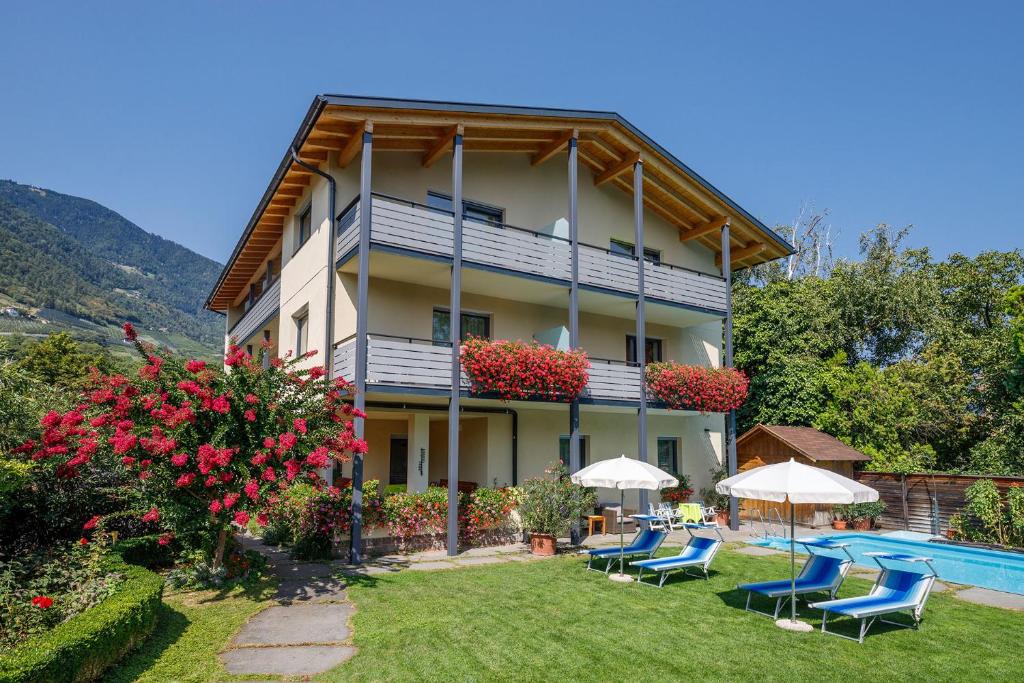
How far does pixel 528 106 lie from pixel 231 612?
1292 cm

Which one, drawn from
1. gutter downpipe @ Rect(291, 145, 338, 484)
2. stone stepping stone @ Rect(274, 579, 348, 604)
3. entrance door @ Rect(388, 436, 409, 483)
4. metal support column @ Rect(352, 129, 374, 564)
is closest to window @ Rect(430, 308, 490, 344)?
gutter downpipe @ Rect(291, 145, 338, 484)

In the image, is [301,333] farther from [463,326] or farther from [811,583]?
[811,583]

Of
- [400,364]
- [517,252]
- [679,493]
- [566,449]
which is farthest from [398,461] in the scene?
[679,493]

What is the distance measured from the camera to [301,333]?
1834 centimetres

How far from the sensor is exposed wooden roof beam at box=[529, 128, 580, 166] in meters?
17.4

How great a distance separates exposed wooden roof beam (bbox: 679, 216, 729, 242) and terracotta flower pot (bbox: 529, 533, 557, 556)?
12010 mm

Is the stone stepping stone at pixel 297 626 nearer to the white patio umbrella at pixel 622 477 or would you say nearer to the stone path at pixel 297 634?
the stone path at pixel 297 634

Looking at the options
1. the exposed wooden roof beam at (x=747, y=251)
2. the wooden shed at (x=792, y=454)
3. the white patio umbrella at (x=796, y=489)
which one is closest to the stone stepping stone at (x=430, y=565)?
the white patio umbrella at (x=796, y=489)

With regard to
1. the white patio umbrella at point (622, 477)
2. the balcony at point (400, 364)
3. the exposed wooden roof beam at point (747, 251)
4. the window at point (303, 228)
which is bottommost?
the white patio umbrella at point (622, 477)

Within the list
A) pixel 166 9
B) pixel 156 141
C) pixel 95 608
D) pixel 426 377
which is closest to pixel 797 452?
pixel 426 377

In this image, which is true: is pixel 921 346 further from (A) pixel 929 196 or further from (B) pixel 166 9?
(B) pixel 166 9

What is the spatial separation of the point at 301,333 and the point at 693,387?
1130 centimetres

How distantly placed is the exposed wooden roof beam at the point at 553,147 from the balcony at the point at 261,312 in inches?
339

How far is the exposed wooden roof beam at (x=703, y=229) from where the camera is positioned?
20953mm
